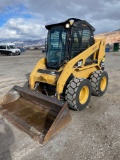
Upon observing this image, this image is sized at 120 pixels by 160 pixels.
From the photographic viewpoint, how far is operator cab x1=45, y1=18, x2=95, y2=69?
16.1 ft

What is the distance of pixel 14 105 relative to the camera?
4.85 meters

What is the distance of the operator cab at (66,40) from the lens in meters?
4.91

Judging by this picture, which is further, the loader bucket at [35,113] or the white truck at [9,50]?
the white truck at [9,50]

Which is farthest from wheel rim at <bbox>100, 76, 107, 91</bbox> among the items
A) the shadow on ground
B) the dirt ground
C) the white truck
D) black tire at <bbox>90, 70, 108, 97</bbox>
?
the white truck

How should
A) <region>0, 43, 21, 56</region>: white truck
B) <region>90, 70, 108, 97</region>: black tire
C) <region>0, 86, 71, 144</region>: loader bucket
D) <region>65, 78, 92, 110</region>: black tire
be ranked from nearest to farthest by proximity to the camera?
<region>0, 86, 71, 144</region>: loader bucket → <region>65, 78, 92, 110</region>: black tire → <region>90, 70, 108, 97</region>: black tire → <region>0, 43, 21, 56</region>: white truck

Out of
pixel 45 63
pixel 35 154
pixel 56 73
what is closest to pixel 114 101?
pixel 56 73

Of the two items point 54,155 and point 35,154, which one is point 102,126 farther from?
point 35,154

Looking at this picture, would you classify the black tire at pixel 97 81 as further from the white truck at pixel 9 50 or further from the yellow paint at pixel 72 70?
the white truck at pixel 9 50

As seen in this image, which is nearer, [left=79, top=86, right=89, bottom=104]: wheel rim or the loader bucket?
the loader bucket

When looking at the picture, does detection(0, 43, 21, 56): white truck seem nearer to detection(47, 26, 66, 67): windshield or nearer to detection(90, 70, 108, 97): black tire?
detection(47, 26, 66, 67): windshield

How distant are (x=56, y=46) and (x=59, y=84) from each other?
4.60 ft

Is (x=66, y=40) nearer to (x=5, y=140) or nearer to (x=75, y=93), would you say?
(x=75, y=93)

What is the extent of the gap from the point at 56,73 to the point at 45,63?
0.98 m

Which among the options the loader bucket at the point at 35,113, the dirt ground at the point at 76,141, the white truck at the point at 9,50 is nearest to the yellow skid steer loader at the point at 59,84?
the loader bucket at the point at 35,113
